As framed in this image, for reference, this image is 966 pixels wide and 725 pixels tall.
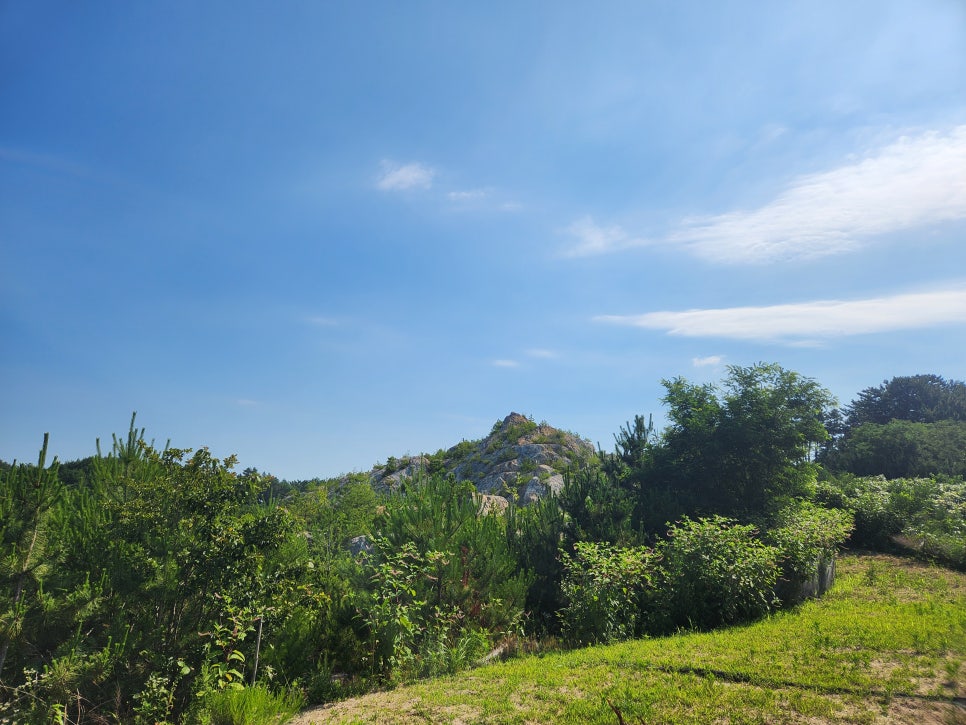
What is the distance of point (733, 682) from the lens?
6.53 meters

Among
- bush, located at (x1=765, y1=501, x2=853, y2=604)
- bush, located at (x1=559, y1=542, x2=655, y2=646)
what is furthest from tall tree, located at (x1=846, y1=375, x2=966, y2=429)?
bush, located at (x1=559, y1=542, x2=655, y2=646)

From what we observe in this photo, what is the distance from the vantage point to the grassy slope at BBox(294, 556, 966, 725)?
579 centimetres

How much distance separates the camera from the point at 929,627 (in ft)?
28.2

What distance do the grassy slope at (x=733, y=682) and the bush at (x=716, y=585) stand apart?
60 cm

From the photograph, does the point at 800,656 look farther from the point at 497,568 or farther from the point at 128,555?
the point at 128,555

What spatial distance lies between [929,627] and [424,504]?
8353 millimetres

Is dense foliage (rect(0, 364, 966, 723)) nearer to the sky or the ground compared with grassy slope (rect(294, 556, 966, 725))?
nearer to the sky

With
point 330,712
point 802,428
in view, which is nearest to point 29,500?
point 330,712

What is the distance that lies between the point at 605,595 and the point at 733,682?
333cm

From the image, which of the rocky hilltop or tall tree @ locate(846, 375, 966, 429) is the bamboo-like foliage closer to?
the rocky hilltop

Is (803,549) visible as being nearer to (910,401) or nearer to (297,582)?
(297,582)

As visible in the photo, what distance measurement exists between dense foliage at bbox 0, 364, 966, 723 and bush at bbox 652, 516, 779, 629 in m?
0.04

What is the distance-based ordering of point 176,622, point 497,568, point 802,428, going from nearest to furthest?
point 176,622
point 497,568
point 802,428

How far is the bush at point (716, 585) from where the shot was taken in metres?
9.71
